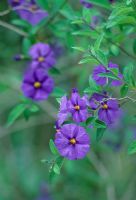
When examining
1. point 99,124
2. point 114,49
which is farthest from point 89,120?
point 114,49

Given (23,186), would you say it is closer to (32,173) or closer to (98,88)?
(32,173)

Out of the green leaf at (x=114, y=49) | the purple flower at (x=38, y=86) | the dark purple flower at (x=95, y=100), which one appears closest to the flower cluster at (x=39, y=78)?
the purple flower at (x=38, y=86)

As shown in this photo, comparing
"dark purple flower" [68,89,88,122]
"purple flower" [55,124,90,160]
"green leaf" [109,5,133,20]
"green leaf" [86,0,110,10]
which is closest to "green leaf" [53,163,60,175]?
"purple flower" [55,124,90,160]

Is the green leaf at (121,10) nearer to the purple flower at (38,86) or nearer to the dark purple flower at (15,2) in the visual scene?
the purple flower at (38,86)

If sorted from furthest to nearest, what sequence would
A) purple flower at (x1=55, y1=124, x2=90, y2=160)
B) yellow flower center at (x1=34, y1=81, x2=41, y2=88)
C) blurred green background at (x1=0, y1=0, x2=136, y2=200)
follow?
blurred green background at (x1=0, y1=0, x2=136, y2=200) → yellow flower center at (x1=34, y1=81, x2=41, y2=88) → purple flower at (x1=55, y1=124, x2=90, y2=160)

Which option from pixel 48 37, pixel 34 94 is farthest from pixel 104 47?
pixel 48 37

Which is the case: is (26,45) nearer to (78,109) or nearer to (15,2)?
(15,2)

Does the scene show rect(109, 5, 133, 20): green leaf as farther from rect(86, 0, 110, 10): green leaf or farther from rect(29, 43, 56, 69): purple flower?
rect(29, 43, 56, 69): purple flower
